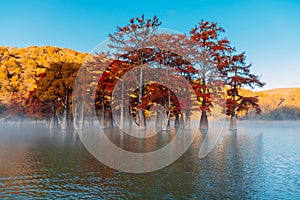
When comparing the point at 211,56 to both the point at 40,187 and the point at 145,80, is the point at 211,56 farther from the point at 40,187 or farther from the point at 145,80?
the point at 40,187

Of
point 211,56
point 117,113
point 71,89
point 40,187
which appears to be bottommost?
point 40,187

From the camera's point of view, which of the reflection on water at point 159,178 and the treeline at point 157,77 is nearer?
the reflection on water at point 159,178

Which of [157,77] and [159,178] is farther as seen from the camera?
[157,77]

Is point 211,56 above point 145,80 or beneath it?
above

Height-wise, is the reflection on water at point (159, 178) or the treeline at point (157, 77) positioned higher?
the treeline at point (157, 77)

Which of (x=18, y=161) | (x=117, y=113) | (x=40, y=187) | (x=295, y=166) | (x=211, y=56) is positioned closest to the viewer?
(x=40, y=187)

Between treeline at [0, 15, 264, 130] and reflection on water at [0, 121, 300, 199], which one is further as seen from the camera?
treeline at [0, 15, 264, 130]

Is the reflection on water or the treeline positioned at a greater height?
the treeline

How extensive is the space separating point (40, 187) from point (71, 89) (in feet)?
122

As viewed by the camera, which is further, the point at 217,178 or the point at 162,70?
the point at 162,70

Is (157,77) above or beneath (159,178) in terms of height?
above

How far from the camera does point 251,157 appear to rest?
18.8 m

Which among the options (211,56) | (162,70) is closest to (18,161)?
(162,70)

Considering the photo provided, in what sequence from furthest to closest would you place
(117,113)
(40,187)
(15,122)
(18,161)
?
1. (15,122)
2. (117,113)
3. (18,161)
4. (40,187)
